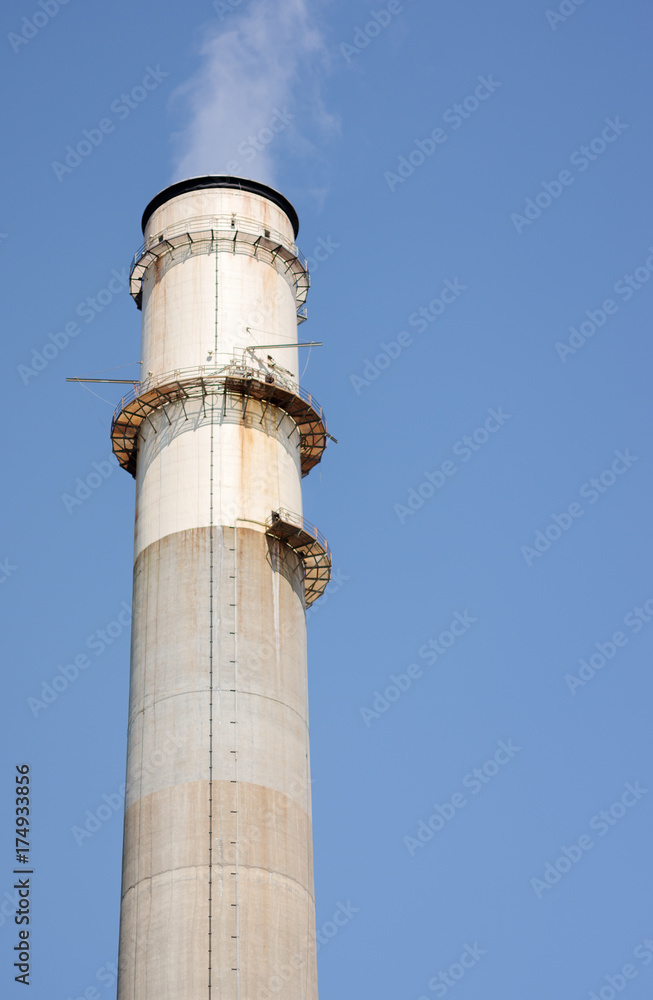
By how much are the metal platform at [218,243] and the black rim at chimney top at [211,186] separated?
5.92 ft

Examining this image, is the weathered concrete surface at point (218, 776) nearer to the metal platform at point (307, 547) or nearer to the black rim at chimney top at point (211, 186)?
the metal platform at point (307, 547)

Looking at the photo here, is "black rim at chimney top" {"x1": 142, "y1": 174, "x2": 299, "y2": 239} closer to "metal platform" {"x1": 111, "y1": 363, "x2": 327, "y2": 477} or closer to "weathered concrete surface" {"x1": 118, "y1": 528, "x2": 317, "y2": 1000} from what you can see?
"metal platform" {"x1": 111, "y1": 363, "x2": 327, "y2": 477}

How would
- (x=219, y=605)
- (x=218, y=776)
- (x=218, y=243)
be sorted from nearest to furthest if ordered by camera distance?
(x=218, y=776)
(x=219, y=605)
(x=218, y=243)

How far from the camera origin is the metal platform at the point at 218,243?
65375mm

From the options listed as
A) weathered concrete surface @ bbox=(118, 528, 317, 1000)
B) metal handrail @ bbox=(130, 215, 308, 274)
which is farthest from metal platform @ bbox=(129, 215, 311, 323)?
weathered concrete surface @ bbox=(118, 528, 317, 1000)

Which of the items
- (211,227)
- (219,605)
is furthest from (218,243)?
(219,605)

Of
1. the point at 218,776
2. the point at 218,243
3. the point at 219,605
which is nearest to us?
the point at 218,776

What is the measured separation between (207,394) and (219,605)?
9.37 metres

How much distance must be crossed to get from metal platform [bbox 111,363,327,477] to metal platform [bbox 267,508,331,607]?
4.79 metres

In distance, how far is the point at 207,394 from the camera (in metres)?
61.2

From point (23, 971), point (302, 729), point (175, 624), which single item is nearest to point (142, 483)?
point (175, 624)

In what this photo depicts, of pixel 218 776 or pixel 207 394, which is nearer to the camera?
pixel 218 776

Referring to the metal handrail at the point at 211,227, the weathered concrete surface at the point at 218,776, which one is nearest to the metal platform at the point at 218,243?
the metal handrail at the point at 211,227

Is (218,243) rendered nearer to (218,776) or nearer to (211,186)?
(211,186)
